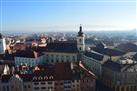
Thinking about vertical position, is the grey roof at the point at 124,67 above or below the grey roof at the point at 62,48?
below

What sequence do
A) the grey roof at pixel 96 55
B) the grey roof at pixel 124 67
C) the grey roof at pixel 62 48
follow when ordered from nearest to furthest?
the grey roof at pixel 124 67, the grey roof at pixel 96 55, the grey roof at pixel 62 48

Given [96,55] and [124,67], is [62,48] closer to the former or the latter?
[96,55]

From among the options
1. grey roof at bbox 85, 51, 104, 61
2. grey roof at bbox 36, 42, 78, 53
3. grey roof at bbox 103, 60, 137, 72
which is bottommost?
grey roof at bbox 103, 60, 137, 72

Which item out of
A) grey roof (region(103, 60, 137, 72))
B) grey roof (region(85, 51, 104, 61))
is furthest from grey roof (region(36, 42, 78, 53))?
grey roof (region(103, 60, 137, 72))

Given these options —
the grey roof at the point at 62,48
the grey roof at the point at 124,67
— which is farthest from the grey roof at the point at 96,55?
the grey roof at the point at 124,67

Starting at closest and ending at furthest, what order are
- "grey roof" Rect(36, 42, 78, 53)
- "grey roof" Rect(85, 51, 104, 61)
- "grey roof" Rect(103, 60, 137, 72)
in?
"grey roof" Rect(103, 60, 137, 72), "grey roof" Rect(85, 51, 104, 61), "grey roof" Rect(36, 42, 78, 53)

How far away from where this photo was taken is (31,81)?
3741 cm

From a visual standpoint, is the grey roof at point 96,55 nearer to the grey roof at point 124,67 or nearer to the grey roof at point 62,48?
the grey roof at point 62,48

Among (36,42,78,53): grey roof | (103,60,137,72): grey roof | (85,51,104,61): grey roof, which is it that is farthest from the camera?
(36,42,78,53): grey roof

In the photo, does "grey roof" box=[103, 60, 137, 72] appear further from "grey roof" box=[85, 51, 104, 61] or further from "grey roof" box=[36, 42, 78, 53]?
"grey roof" box=[36, 42, 78, 53]

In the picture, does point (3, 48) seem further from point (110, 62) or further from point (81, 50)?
point (110, 62)

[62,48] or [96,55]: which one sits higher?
[62,48]

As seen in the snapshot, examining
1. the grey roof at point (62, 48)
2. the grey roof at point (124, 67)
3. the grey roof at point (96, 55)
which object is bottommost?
the grey roof at point (124, 67)

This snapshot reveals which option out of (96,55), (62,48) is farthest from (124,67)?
(62,48)
